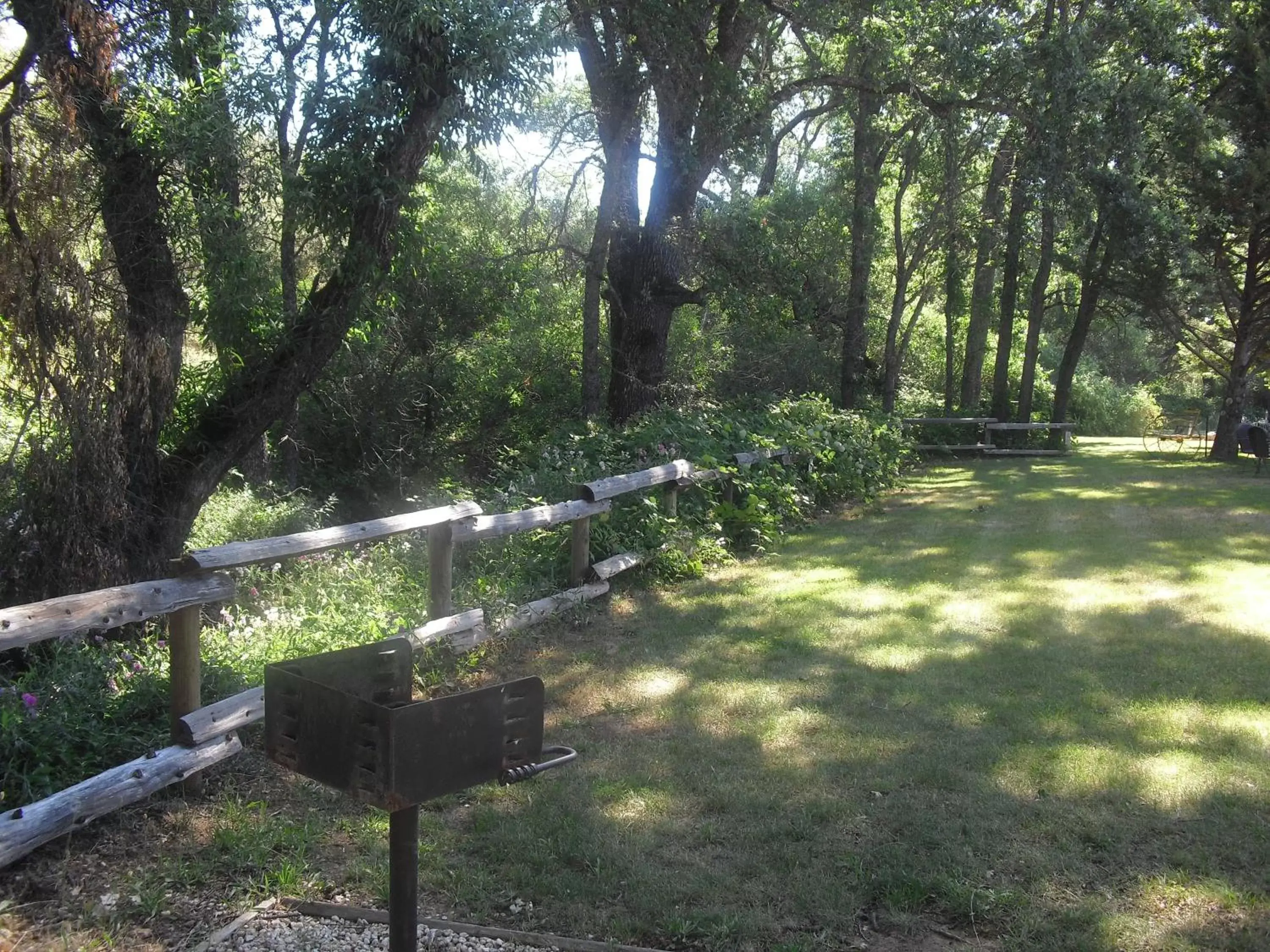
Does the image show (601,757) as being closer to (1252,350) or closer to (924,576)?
(924,576)

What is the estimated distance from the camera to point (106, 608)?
4.27 meters

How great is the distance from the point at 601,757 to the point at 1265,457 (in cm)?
1680

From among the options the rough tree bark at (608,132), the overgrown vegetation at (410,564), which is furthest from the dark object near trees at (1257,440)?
the rough tree bark at (608,132)

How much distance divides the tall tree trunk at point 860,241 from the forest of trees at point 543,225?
0.10m

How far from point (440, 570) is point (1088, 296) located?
21484 mm

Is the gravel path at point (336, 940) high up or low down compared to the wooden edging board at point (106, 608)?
down

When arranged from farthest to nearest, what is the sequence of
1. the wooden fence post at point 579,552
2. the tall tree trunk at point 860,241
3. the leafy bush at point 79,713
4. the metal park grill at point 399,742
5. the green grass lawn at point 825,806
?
the tall tree trunk at point 860,241 → the wooden fence post at point 579,552 → the leafy bush at point 79,713 → the green grass lawn at point 825,806 → the metal park grill at point 399,742

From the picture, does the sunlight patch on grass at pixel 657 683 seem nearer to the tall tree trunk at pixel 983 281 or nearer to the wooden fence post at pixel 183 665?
the wooden fence post at pixel 183 665

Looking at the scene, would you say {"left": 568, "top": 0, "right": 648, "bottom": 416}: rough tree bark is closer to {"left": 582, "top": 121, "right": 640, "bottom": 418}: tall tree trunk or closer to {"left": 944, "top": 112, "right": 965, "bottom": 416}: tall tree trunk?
{"left": 582, "top": 121, "right": 640, "bottom": 418}: tall tree trunk

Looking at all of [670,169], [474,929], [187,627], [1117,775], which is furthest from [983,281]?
[474,929]

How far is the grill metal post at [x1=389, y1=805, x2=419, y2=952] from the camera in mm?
2744

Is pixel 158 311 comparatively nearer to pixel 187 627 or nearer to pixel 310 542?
pixel 310 542

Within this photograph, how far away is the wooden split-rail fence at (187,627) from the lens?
12.9ft

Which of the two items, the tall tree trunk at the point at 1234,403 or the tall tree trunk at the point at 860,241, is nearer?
the tall tree trunk at the point at 1234,403
